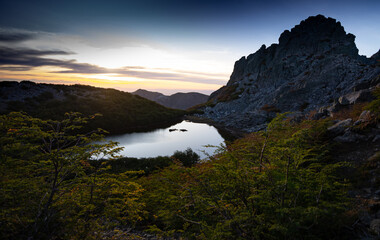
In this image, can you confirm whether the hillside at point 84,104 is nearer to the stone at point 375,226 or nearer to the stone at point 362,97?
the stone at point 362,97

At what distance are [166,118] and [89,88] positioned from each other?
31953mm

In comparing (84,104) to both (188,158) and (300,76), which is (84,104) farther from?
(300,76)

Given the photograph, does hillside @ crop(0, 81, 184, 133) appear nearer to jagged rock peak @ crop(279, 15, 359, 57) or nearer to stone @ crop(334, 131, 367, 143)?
stone @ crop(334, 131, 367, 143)

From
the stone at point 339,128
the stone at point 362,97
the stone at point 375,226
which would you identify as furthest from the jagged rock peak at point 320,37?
the stone at point 375,226

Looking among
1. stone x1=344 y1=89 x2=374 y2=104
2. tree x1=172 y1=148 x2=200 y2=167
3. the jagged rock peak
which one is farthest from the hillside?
the jagged rock peak

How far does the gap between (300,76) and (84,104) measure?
6563cm

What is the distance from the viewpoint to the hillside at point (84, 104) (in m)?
46.7

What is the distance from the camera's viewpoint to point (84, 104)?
57.5 metres

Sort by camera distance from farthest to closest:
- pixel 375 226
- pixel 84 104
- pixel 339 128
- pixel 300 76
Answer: pixel 84 104 < pixel 300 76 < pixel 339 128 < pixel 375 226

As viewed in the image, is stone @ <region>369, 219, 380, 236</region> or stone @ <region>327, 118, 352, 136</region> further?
stone @ <region>327, 118, 352, 136</region>

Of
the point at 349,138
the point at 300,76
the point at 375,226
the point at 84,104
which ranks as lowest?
the point at 375,226

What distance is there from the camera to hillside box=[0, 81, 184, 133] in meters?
46.7

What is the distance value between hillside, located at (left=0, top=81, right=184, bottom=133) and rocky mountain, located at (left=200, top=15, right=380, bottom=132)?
25.0 m

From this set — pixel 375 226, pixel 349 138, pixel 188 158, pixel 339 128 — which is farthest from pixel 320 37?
pixel 375 226
